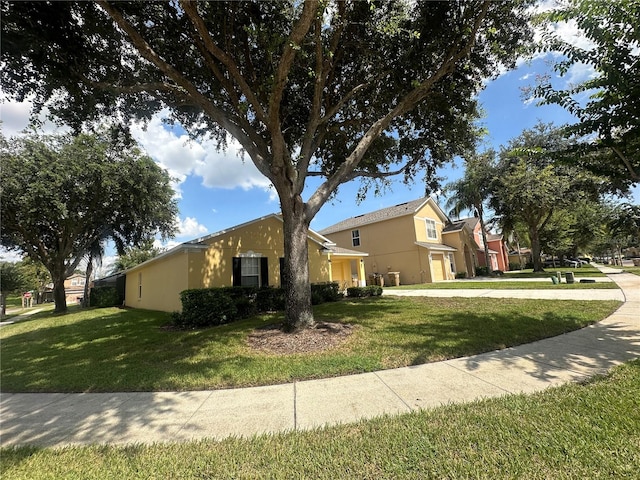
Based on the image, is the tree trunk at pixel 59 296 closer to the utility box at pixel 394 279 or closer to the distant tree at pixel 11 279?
the utility box at pixel 394 279

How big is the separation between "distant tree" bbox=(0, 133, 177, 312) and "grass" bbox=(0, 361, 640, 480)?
42.4 ft

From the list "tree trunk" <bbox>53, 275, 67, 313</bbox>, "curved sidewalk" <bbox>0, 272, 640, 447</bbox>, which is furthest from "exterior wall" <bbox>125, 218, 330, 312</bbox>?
Result: "tree trunk" <bbox>53, 275, 67, 313</bbox>

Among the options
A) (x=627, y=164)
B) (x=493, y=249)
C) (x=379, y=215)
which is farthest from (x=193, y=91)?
(x=493, y=249)

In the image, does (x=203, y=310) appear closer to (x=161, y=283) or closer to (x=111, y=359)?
(x=111, y=359)

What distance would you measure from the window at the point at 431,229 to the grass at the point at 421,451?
2345 cm

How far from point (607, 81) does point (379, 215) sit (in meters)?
22.4

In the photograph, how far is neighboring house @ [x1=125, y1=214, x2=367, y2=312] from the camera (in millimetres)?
11672

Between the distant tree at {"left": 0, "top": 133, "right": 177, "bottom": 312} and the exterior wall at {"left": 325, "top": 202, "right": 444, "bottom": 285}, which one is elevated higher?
the distant tree at {"left": 0, "top": 133, "right": 177, "bottom": 312}

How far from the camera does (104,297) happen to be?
21.7m

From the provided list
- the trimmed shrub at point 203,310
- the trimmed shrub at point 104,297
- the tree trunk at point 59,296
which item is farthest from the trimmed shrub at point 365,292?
the tree trunk at point 59,296

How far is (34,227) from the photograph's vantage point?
18125mm

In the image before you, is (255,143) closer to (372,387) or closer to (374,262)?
(372,387)

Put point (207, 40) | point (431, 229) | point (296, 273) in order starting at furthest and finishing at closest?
1. point (431, 229)
2. point (296, 273)
3. point (207, 40)

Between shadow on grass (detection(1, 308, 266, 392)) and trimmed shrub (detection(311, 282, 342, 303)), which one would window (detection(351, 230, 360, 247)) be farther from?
shadow on grass (detection(1, 308, 266, 392))
